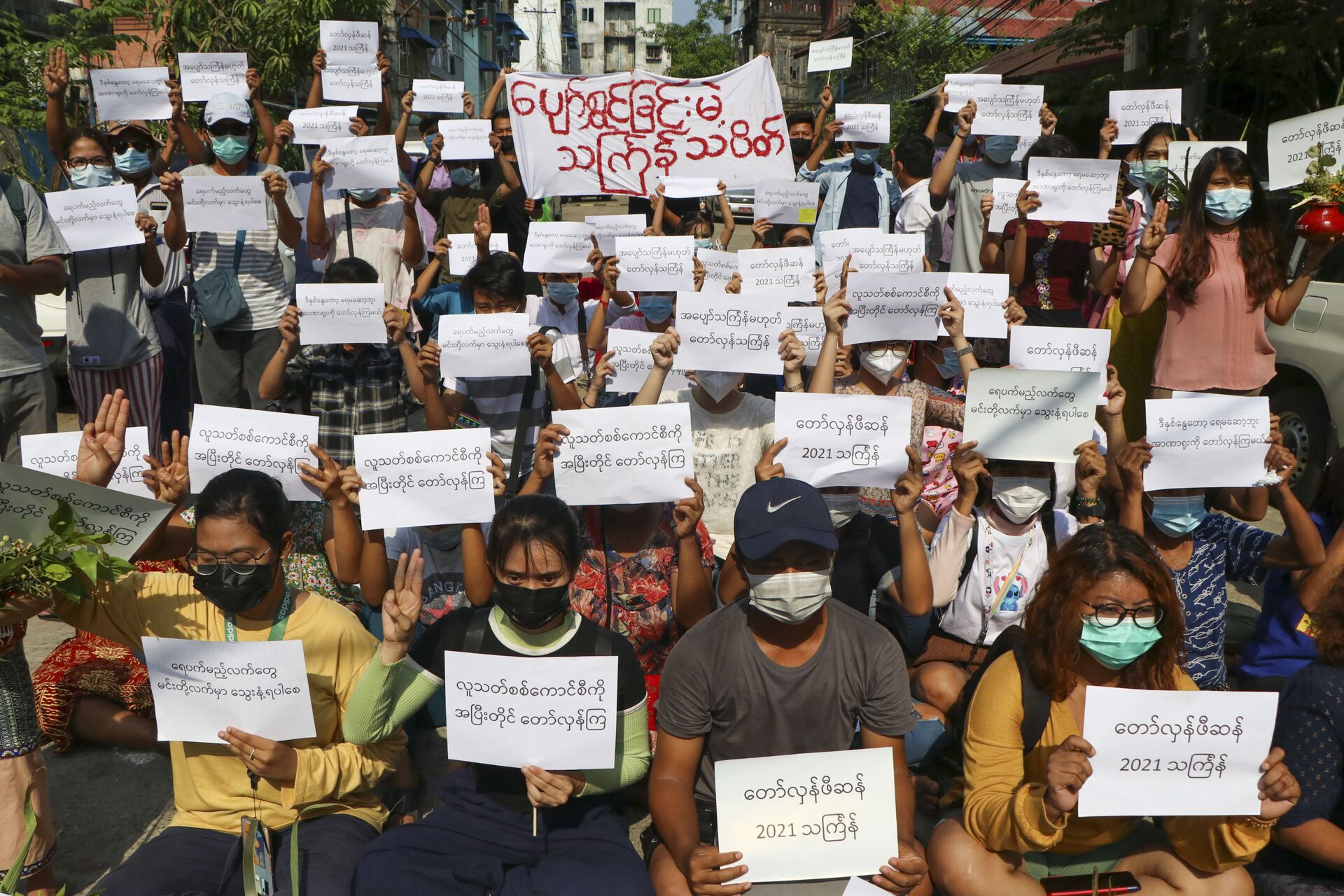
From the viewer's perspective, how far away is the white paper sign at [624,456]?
4.05 metres

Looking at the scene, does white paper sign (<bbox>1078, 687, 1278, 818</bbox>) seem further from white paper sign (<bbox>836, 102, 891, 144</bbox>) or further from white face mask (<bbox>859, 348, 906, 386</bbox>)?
white paper sign (<bbox>836, 102, 891, 144</bbox>)

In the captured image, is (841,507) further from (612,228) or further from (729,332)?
(612,228)

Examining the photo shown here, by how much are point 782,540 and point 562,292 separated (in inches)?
151

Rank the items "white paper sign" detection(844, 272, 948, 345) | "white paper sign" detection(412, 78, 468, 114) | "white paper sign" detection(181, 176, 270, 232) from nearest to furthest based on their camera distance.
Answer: "white paper sign" detection(844, 272, 948, 345) < "white paper sign" detection(181, 176, 270, 232) < "white paper sign" detection(412, 78, 468, 114)

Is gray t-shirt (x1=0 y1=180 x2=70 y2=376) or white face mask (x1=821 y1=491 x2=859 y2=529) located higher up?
gray t-shirt (x1=0 y1=180 x2=70 y2=376)

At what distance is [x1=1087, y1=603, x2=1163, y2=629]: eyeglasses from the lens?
123 inches

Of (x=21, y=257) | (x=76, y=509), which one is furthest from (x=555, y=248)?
(x=76, y=509)

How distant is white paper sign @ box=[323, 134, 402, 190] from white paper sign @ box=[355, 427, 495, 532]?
3.27 metres

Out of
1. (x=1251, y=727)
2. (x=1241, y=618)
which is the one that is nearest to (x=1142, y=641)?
(x=1251, y=727)

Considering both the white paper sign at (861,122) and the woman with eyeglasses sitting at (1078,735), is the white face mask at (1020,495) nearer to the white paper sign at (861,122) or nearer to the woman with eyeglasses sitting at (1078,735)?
the woman with eyeglasses sitting at (1078,735)

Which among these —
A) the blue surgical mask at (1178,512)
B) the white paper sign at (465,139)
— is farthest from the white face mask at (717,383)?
the white paper sign at (465,139)

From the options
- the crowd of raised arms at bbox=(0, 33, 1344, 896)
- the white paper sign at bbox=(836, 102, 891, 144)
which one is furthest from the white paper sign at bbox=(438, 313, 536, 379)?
the white paper sign at bbox=(836, 102, 891, 144)

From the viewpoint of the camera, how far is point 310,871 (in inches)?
Answer: 123

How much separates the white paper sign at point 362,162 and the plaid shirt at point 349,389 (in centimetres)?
182
